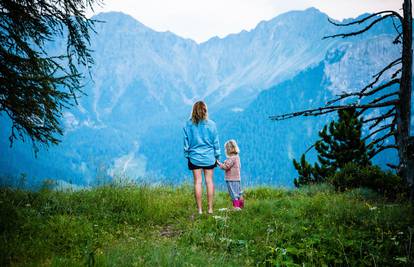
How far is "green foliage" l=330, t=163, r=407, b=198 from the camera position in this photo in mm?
9172

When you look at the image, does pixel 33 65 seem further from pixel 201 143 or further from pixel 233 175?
pixel 233 175

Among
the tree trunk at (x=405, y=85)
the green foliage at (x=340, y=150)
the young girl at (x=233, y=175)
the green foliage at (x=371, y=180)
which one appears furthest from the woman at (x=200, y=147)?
the green foliage at (x=340, y=150)

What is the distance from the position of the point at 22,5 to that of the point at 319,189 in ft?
28.8

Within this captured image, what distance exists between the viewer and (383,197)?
8664mm

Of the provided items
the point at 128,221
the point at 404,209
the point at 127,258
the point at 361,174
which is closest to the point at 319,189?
the point at 361,174

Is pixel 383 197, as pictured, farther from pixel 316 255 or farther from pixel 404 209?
pixel 316 255

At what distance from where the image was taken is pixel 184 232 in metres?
5.75

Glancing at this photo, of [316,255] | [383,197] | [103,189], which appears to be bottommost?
[316,255]

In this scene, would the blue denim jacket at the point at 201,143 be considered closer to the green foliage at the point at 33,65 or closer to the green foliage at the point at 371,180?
the green foliage at the point at 33,65

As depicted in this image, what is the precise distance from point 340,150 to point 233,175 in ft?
25.3

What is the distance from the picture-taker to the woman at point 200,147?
7.08 m

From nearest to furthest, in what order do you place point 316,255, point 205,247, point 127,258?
point 127,258 < point 316,255 < point 205,247

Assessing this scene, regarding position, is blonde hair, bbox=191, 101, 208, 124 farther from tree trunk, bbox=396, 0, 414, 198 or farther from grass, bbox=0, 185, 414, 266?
tree trunk, bbox=396, 0, 414, 198

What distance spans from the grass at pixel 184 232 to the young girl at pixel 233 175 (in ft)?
2.25
